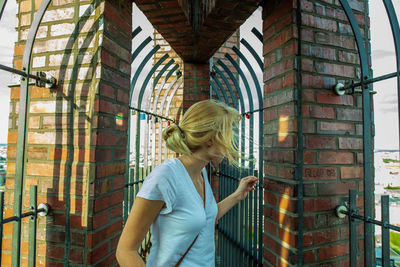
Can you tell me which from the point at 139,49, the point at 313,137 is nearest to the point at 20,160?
the point at 139,49

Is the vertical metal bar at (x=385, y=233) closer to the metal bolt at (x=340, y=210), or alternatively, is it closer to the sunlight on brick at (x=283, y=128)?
the metal bolt at (x=340, y=210)

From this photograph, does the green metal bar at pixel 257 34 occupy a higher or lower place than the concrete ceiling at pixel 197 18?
lower

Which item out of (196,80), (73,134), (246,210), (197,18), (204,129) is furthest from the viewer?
(196,80)

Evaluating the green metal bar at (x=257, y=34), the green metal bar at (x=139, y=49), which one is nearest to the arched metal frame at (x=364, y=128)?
the green metal bar at (x=257, y=34)

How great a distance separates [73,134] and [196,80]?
236 cm

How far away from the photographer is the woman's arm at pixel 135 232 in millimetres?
940

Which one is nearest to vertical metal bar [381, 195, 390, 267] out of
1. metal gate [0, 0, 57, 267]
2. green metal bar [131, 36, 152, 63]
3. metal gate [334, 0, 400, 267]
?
metal gate [334, 0, 400, 267]

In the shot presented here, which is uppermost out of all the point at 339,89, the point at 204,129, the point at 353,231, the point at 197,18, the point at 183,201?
the point at 197,18

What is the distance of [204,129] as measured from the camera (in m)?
1.20

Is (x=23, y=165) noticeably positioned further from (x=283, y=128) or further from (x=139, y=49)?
(x=283, y=128)

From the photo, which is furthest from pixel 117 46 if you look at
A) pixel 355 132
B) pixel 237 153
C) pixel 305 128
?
pixel 355 132

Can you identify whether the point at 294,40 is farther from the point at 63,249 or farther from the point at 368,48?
the point at 63,249

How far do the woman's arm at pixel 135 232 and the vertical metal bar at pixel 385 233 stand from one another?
1084mm

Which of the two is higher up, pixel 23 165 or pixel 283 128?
pixel 283 128
